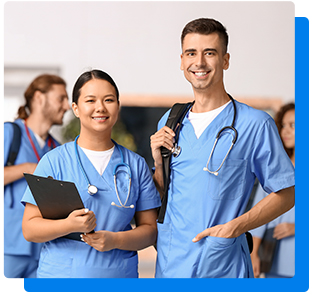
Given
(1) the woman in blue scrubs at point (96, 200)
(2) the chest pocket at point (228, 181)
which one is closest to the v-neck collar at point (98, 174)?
(1) the woman in blue scrubs at point (96, 200)

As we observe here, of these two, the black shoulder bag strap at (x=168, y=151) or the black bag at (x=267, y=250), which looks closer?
the black shoulder bag strap at (x=168, y=151)

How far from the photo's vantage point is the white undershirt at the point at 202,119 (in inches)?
59.2

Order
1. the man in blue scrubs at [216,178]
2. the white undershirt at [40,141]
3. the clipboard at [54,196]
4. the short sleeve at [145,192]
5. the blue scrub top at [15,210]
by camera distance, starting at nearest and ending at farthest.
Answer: the clipboard at [54,196]
the man in blue scrubs at [216,178]
the short sleeve at [145,192]
the blue scrub top at [15,210]
the white undershirt at [40,141]

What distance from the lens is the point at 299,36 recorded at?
1.71 meters

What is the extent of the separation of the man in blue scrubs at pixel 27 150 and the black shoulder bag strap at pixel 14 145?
0.05ft

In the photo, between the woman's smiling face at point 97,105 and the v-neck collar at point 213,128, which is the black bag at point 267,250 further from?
the woman's smiling face at point 97,105

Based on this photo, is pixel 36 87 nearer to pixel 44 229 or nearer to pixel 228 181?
pixel 44 229

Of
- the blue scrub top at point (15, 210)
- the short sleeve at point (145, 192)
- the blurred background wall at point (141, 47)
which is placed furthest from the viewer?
the blue scrub top at point (15, 210)

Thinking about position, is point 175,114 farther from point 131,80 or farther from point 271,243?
point 271,243

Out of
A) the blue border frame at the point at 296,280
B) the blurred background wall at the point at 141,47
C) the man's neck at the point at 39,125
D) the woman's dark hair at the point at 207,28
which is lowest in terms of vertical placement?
the blue border frame at the point at 296,280

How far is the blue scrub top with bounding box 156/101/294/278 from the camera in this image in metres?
1.43

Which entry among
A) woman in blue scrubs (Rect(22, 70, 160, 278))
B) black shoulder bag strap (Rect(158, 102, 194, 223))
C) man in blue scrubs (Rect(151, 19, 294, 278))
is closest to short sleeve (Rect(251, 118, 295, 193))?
man in blue scrubs (Rect(151, 19, 294, 278))
